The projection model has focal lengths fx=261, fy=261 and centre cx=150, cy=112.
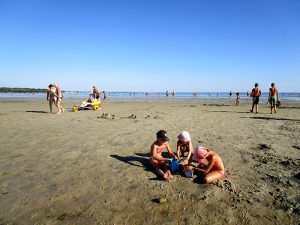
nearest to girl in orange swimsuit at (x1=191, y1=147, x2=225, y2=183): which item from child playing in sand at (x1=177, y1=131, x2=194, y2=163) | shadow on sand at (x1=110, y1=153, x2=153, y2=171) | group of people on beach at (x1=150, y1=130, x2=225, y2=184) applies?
group of people on beach at (x1=150, y1=130, x2=225, y2=184)

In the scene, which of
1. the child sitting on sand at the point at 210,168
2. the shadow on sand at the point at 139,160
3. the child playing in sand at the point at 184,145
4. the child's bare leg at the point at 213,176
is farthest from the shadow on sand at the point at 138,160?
the child's bare leg at the point at 213,176

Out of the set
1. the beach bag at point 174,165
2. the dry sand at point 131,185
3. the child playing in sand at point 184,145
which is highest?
the child playing in sand at point 184,145

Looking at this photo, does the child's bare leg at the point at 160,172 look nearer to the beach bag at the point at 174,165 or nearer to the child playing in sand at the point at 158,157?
the child playing in sand at the point at 158,157

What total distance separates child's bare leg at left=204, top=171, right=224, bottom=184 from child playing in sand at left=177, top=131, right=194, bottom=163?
829mm

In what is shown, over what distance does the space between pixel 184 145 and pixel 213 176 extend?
1.56 m

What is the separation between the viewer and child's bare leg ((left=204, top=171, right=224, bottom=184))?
16.5ft

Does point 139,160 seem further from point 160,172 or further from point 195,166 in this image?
point 195,166

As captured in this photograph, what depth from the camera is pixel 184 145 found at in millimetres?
6562

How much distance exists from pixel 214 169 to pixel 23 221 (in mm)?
3556

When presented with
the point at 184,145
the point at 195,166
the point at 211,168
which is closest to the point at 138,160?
the point at 184,145

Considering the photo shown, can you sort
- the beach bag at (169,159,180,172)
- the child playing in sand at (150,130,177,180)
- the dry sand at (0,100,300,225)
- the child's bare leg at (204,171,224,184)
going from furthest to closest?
the child playing in sand at (150,130,177,180)
the beach bag at (169,159,180,172)
the child's bare leg at (204,171,224,184)
the dry sand at (0,100,300,225)

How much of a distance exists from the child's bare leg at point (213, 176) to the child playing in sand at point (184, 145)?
829 mm

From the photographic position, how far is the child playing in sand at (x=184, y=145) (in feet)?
20.3

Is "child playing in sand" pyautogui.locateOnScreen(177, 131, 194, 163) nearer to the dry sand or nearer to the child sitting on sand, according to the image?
the child sitting on sand
